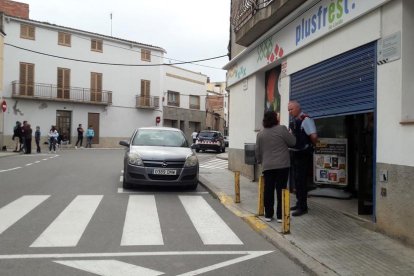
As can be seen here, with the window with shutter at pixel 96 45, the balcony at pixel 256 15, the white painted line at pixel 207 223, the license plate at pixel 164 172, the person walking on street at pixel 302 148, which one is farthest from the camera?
the window with shutter at pixel 96 45

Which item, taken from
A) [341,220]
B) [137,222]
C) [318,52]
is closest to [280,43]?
[318,52]

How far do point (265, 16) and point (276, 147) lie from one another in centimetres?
455

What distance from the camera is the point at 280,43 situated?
11.3 metres

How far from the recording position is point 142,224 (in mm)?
7562

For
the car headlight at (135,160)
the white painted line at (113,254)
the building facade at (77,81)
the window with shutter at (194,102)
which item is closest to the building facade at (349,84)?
the white painted line at (113,254)

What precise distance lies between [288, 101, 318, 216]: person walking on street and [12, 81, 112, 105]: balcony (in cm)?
3213

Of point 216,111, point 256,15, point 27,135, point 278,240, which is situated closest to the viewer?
point 278,240

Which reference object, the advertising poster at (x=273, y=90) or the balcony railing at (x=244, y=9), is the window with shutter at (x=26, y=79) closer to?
the balcony railing at (x=244, y=9)

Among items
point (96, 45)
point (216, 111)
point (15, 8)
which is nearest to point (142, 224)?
point (96, 45)

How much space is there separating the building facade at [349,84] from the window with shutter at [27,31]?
2779 centimetres

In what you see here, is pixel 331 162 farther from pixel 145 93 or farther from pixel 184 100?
pixel 184 100

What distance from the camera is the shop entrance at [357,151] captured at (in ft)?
25.4

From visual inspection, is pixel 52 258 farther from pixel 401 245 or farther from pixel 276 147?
pixel 401 245

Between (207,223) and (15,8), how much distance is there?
37395 millimetres
